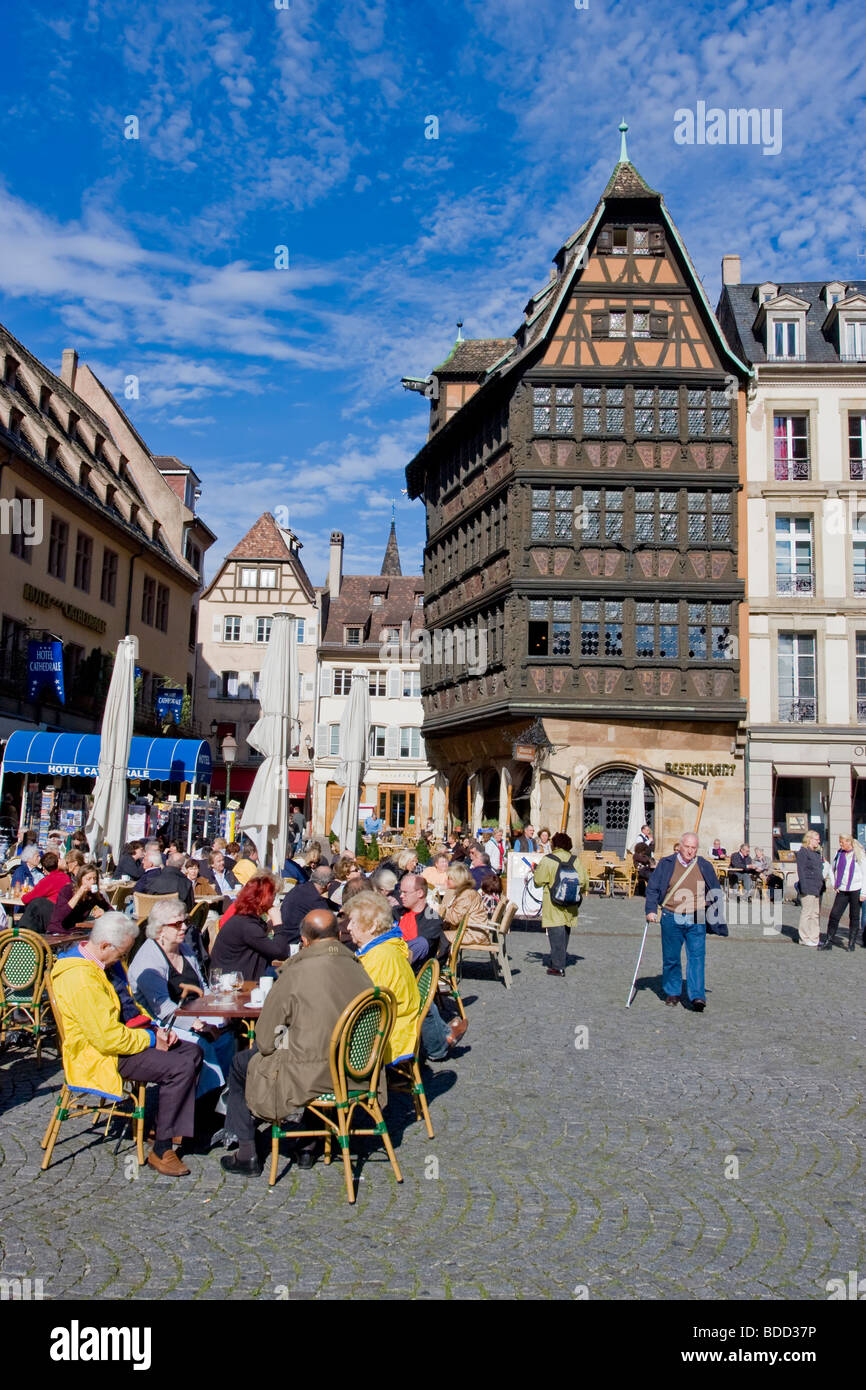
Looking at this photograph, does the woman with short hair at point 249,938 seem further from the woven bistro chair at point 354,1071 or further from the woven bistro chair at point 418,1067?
the woven bistro chair at point 354,1071

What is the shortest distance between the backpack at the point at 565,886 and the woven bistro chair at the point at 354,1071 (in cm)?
709

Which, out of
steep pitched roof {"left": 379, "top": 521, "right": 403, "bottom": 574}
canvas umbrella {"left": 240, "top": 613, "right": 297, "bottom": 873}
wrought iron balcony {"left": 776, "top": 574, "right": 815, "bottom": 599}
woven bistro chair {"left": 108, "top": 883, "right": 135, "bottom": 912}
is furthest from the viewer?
steep pitched roof {"left": 379, "top": 521, "right": 403, "bottom": 574}

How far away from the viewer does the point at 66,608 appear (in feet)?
101

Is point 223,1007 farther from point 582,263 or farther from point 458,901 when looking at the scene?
point 582,263

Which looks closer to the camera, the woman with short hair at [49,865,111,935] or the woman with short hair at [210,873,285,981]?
the woman with short hair at [210,873,285,981]

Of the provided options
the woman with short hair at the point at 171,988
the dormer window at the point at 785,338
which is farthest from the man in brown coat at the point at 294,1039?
the dormer window at the point at 785,338

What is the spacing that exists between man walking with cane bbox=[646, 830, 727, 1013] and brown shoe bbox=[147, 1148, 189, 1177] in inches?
261

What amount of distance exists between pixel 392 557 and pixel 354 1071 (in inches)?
2840

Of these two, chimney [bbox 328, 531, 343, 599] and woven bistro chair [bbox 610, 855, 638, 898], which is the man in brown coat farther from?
chimney [bbox 328, 531, 343, 599]

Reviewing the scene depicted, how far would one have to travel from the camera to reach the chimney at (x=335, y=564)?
5544 centimetres

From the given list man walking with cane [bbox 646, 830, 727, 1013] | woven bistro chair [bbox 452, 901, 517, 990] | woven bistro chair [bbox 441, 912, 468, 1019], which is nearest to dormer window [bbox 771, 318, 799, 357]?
man walking with cane [bbox 646, 830, 727, 1013]

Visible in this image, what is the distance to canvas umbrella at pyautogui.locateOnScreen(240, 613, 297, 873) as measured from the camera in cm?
1538

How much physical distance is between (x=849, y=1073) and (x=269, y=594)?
1771 inches
